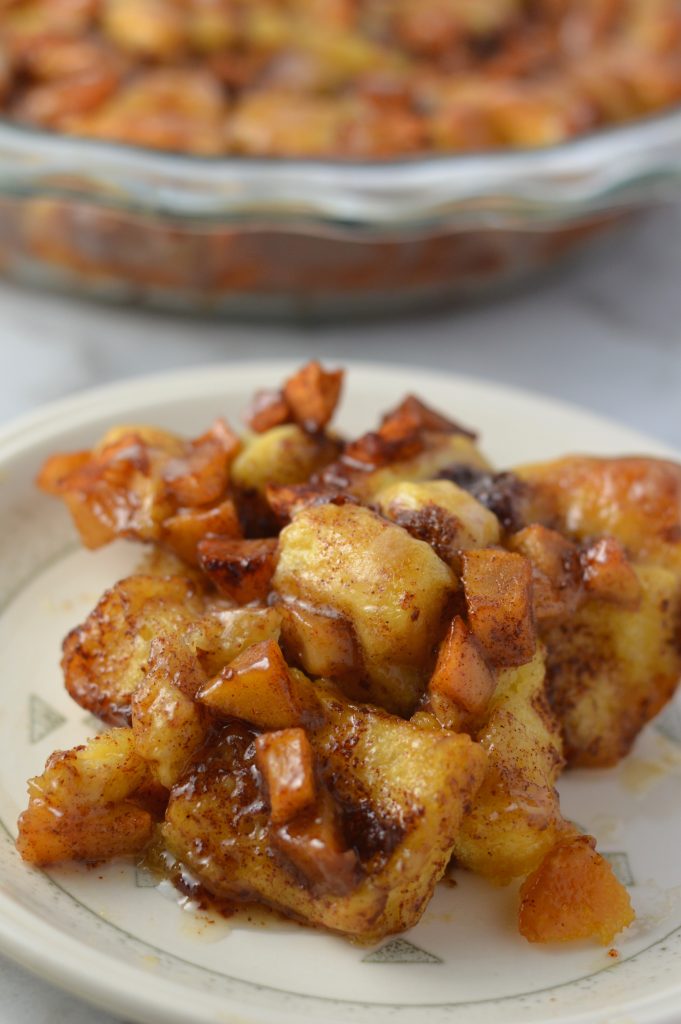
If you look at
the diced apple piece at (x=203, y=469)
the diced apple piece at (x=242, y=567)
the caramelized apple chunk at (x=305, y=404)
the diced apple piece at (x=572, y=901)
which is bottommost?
the diced apple piece at (x=572, y=901)

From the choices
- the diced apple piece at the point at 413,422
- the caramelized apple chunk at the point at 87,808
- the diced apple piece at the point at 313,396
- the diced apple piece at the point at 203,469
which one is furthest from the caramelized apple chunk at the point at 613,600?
the caramelized apple chunk at the point at 87,808

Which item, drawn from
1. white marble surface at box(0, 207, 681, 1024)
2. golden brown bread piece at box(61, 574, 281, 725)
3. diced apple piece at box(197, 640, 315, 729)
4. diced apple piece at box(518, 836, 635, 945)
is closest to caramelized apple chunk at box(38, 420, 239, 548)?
golden brown bread piece at box(61, 574, 281, 725)

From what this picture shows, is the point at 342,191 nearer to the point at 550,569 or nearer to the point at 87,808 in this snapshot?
the point at 550,569

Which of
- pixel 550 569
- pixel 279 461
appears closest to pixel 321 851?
pixel 550 569

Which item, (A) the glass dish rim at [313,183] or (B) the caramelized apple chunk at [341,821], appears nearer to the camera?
(B) the caramelized apple chunk at [341,821]

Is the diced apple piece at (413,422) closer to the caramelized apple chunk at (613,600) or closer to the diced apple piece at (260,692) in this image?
the caramelized apple chunk at (613,600)

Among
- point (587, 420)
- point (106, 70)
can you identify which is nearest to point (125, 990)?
point (587, 420)

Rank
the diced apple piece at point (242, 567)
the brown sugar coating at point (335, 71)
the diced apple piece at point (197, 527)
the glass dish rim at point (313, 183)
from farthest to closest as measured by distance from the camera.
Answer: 1. the brown sugar coating at point (335, 71)
2. the glass dish rim at point (313, 183)
3. the diced apple piece at point (197, 527)
4. the diced apple piece at point (242, 567)

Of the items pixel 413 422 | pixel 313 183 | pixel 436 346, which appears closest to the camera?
pixel 413 422
